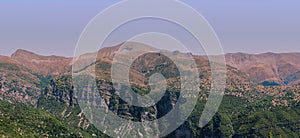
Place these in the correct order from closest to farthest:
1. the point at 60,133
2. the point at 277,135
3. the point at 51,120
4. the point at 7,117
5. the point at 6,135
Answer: the point at 6,135 < the point at 7,117 < the point at 60,133 < the point at 51,120 < the point at 277,135

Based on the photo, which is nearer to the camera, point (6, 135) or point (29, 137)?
point (6, 135)

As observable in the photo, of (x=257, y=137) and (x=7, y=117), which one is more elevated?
(x=7, y=117)

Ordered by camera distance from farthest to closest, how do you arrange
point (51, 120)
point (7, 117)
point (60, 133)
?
point (51, 120)
point (60, 133)
point (7, 117)

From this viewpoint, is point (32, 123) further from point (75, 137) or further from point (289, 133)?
point (289, 133)

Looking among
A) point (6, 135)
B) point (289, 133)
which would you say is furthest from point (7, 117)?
point (289, 133)

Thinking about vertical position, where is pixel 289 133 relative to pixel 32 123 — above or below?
below

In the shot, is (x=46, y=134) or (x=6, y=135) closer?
(x=6, y=135)

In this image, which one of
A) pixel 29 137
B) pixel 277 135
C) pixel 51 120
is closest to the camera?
pixel 29 137

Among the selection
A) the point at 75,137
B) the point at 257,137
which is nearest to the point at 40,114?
the point at 75,137

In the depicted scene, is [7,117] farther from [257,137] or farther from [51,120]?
[257,137]
